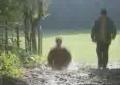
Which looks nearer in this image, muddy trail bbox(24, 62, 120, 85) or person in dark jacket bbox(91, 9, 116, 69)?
muddy trail bbox(24, 62, 120, 85)

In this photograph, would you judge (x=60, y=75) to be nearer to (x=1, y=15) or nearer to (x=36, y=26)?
(x=1, y=15)

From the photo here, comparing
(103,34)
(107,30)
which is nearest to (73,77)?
Answer: (103,34)

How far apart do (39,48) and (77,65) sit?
3.03 m

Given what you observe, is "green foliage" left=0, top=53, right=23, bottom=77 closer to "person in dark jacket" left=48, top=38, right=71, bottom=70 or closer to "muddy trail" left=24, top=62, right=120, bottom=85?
"muddy trail" left=24, top=62, right=120, bottom=85

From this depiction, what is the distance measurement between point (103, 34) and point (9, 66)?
395 centimetres

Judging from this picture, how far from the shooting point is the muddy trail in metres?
16.1

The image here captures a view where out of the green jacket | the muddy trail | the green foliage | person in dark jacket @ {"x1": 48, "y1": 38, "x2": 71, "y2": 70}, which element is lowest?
the muddy trail

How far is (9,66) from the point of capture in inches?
674

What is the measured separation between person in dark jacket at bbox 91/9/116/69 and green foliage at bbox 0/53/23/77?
2842mm

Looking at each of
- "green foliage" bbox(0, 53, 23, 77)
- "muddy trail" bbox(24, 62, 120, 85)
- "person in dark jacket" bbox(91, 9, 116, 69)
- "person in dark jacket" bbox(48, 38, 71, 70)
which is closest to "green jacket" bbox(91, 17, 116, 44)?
"person in dark jacket" bbox(91, 9, 116, 69)

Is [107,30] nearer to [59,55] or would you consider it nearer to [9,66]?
[9,66]

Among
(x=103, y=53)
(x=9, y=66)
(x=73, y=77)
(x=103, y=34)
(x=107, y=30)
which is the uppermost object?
(x=107, y=30)

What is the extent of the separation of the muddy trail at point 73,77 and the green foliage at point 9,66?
1.06 ft

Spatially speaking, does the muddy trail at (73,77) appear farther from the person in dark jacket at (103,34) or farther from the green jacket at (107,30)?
the green jacket at (107,30)
